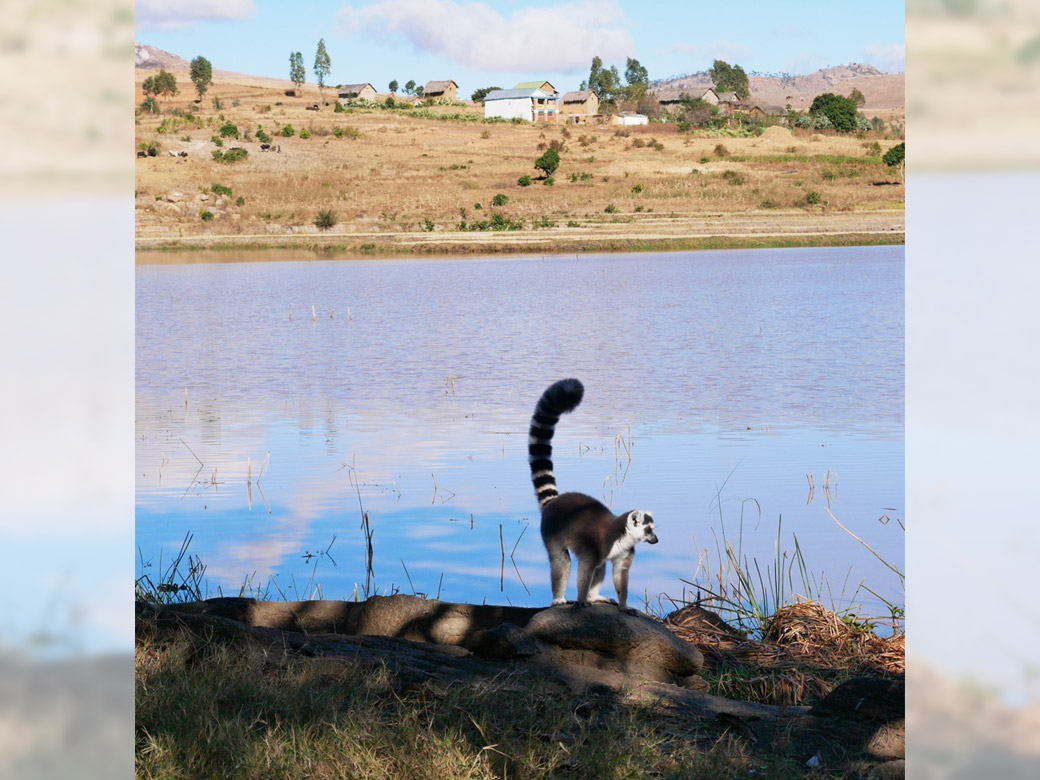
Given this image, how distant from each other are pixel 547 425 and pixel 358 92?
104 meters

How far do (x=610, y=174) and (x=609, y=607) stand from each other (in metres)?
42.3

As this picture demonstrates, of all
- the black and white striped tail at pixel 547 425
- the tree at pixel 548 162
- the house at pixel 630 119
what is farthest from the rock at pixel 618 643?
the house at pixel 630 119

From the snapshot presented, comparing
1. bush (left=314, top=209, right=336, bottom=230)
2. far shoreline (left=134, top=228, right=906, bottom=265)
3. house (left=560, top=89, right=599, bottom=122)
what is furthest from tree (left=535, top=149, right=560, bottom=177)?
house (left=560, top=89, right=599, bottom=122)

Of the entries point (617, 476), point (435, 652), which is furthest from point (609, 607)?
point (617, 476)

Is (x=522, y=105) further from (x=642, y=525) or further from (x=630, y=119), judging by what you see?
(x=642, y=525)

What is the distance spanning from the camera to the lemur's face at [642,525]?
4438 mm

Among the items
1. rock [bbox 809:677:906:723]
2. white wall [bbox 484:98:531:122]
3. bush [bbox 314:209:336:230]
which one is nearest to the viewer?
rock [bbox 809:677:906:723]

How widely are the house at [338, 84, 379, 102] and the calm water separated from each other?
85.1m

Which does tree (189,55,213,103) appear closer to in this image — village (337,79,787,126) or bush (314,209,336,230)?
village (337,79,787,126)

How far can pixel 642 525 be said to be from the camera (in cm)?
445

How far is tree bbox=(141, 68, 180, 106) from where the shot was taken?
7538cm

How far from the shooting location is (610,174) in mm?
45812

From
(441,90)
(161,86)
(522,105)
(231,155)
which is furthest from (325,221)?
(441,90)
